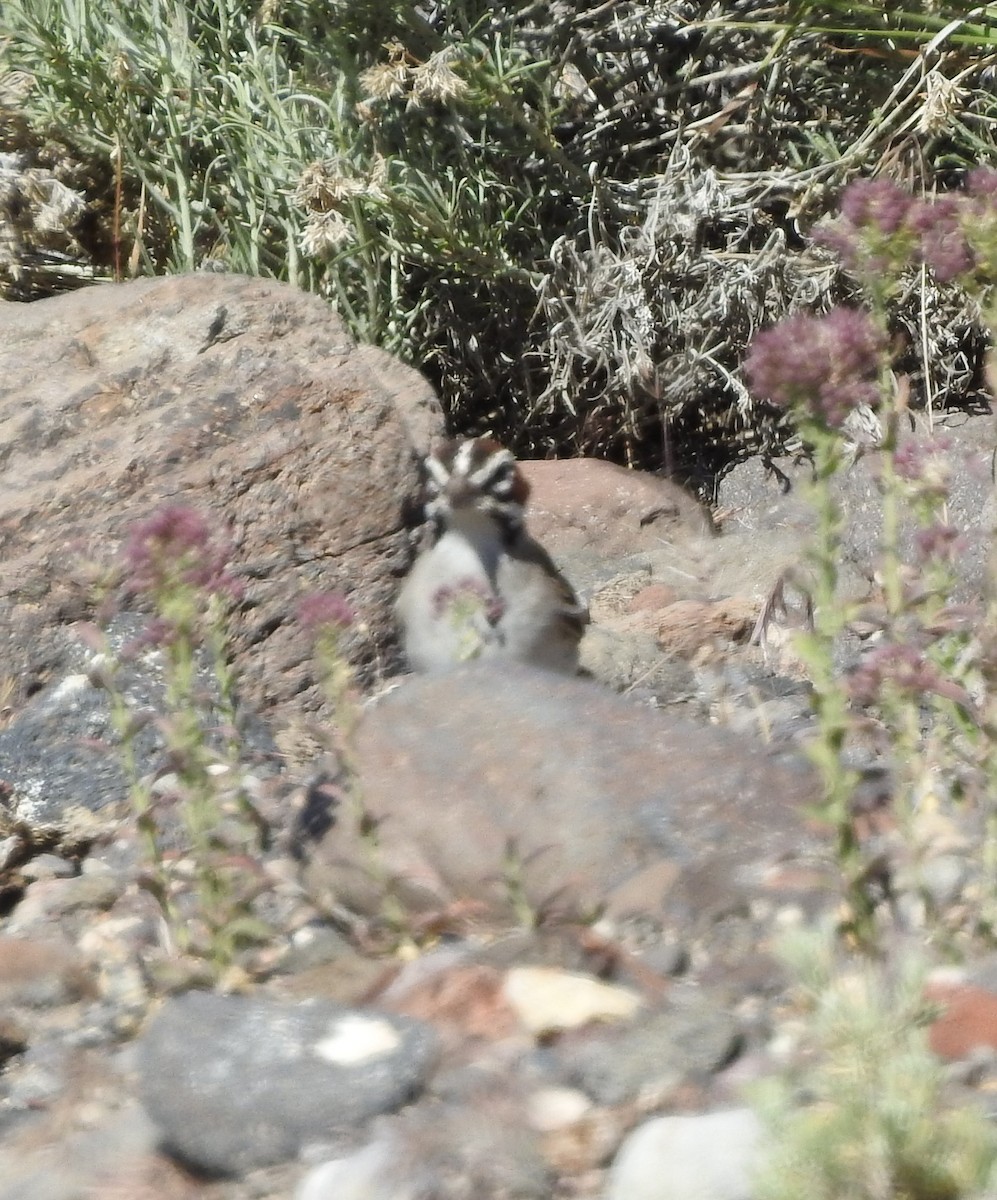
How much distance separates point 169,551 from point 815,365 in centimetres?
Result: 116

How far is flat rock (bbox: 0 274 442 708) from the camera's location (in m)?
5.41

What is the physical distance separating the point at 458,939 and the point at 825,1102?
4.64ft

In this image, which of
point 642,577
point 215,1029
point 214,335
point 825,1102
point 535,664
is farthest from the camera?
point 642,577

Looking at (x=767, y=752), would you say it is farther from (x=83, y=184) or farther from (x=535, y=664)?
(x=83, y=184)

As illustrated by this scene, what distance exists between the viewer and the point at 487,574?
5754mm

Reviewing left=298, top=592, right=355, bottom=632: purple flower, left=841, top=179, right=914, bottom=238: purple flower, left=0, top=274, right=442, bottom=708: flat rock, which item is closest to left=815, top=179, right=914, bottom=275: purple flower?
left=841, top=179, right=914, bottom=238: purple flower

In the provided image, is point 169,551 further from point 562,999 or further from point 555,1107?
point 555,1107

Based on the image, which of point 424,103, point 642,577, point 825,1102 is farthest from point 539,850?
point 424,103

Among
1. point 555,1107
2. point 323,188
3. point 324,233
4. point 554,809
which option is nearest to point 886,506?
point 554,809

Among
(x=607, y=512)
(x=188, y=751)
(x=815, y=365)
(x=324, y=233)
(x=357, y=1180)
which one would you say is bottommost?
(x=607, y=512)

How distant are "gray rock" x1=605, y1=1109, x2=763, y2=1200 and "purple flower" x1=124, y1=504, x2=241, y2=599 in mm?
1264

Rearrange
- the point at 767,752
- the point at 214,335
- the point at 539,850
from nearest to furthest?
the point at 539,850 → the point at 767,752 → the point at 214,335

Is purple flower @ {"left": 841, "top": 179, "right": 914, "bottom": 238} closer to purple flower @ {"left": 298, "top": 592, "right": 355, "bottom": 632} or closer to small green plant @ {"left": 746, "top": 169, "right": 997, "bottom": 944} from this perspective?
small green plant @ {"left": 746, "top": 169, "right": 997, "bottom": 944}

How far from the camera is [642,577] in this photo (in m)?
Result: 7.09
